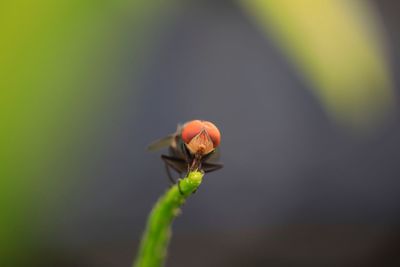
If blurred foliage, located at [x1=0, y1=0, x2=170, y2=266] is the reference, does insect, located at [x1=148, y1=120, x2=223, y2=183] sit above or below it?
below

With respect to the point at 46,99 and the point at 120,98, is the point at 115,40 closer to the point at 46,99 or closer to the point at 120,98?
the point at 46,99

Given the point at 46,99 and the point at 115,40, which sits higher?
the point at 115,40

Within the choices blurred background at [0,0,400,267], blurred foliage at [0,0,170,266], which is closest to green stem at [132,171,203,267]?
blurred foliage at [0,0,170,266]

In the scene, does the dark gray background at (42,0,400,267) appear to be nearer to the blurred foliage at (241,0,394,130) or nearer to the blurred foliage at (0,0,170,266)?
the blurred foliage at (0,0,170,266)

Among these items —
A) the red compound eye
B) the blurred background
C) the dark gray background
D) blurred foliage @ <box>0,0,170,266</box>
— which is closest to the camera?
the red compound eye

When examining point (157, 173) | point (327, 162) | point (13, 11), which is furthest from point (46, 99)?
point (327, 162)

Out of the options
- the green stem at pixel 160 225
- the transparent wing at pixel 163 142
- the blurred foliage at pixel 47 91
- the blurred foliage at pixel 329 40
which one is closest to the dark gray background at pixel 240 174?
the blurred foliage at pixel 47 91
